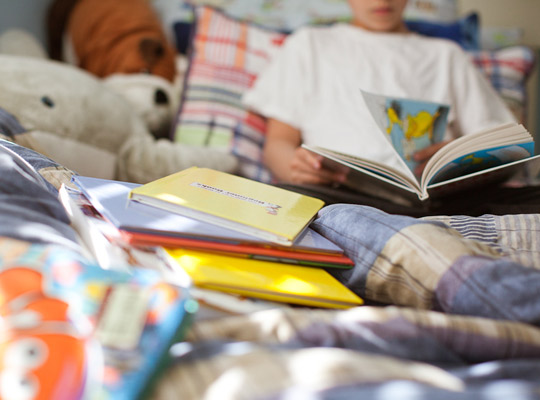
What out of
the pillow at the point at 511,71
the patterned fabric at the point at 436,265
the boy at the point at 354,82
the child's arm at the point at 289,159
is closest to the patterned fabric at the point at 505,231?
the patterned fabric at the point at 436,265

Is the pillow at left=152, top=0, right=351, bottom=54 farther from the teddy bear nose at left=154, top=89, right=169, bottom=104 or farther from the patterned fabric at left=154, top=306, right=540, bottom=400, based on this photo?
the patterned fabric at left=154, top=306, right=540, bottom=400

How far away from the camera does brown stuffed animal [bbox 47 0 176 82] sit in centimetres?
152

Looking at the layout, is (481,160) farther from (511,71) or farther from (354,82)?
(511,71)

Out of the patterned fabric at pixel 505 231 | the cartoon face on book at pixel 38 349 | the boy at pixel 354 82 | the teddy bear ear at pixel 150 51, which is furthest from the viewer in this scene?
→ the teddy bear ear at pixel 150 51

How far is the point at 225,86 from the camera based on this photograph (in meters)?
1.43

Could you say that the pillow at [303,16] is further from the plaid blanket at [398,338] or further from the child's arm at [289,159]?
the plaid blanket at [398,338]

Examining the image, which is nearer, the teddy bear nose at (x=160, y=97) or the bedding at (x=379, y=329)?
the bedding at (x=379, y=329)

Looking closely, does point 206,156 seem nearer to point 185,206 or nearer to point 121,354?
point 185,206

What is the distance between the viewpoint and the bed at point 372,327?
313 mm

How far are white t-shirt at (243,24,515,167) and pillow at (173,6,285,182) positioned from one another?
0.08 metres

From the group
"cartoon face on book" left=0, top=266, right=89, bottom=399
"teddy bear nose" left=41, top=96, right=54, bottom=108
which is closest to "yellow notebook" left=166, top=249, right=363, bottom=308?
"cartoon face on book" left=0, top=266, right=89, bottom=399

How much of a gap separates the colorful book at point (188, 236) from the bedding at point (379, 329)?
4cm

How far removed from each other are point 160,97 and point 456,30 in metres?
1.11

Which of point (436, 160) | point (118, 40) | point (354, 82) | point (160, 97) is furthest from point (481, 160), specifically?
point (118, 40)
